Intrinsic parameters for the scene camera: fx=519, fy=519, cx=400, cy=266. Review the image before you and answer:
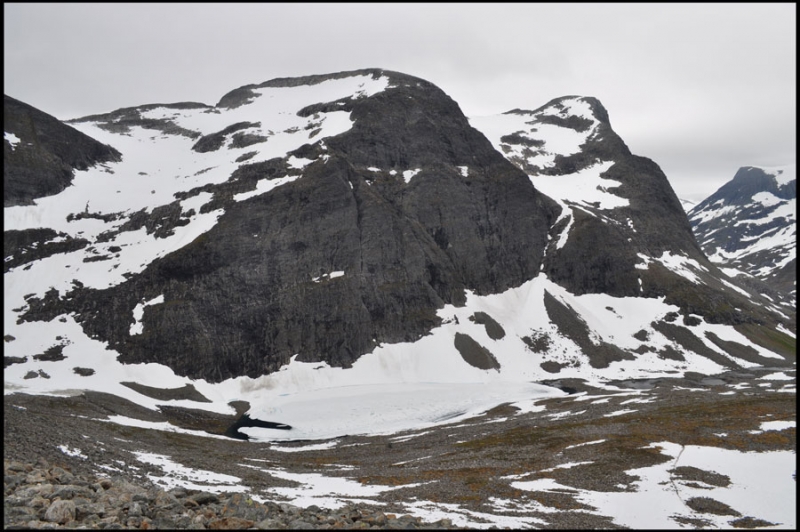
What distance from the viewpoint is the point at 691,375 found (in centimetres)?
12225

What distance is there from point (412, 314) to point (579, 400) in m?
53.0

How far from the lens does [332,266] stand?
13650cm

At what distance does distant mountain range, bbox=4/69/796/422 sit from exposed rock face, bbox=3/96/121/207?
1.84 ft

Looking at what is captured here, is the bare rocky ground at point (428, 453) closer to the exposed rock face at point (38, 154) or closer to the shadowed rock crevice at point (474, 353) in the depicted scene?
the shadowed rock crevice at point (474, 353)

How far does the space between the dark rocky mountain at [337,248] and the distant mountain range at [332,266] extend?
580 millimetres

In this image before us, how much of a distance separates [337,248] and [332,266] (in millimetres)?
5218

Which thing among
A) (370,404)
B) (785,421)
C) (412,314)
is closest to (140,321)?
(370,404)

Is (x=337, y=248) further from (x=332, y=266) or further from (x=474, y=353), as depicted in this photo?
(x=474, y=353)

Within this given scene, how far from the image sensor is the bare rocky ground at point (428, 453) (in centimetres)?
2508

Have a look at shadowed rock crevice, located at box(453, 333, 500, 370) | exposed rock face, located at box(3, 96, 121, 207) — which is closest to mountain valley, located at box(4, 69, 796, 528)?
exposed rock face, located at box(3, 96, 121, 207)

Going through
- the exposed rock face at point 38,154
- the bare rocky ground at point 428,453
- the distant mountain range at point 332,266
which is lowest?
the bare rocky ground at point 428,453

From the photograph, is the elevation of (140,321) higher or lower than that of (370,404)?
higher

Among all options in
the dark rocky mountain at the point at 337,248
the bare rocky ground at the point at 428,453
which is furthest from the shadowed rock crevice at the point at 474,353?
the bare rocky ground at the point at 428,453

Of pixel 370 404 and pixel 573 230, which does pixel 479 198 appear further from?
pixel 370 404
